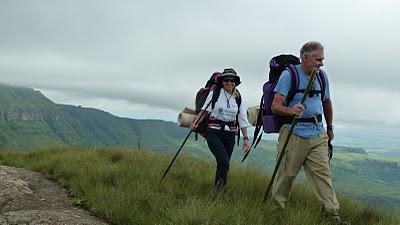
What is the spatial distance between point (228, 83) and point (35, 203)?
151 inches

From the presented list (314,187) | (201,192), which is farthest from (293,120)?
(201,192)

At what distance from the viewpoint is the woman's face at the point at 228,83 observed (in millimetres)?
7137

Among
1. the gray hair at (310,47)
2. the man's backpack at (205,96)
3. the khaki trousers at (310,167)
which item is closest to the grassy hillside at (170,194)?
the khaki trousers at (310,167)

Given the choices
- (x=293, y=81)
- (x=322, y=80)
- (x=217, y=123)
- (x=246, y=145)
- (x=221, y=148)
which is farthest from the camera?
(x=246, y=145)

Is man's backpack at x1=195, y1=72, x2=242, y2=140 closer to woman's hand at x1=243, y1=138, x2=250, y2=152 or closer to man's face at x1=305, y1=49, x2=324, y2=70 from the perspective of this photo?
woman's hand at x1=243, y1=138, x2=250, y2=152

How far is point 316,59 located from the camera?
5207 mm

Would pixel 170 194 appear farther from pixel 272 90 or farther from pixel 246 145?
pixel 272 90

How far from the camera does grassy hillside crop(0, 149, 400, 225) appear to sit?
4.69 meters

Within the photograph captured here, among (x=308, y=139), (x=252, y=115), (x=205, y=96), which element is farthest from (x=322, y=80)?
(x=205, y=96)

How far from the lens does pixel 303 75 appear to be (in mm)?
5418

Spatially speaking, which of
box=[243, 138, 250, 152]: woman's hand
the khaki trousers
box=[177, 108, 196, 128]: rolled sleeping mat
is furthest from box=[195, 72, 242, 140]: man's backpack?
the khaki trousers

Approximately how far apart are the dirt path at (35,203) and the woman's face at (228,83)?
10.8ft

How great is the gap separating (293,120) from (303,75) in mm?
652

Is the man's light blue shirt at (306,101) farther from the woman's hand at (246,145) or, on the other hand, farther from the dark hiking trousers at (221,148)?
the woman's hand at (246,145)
